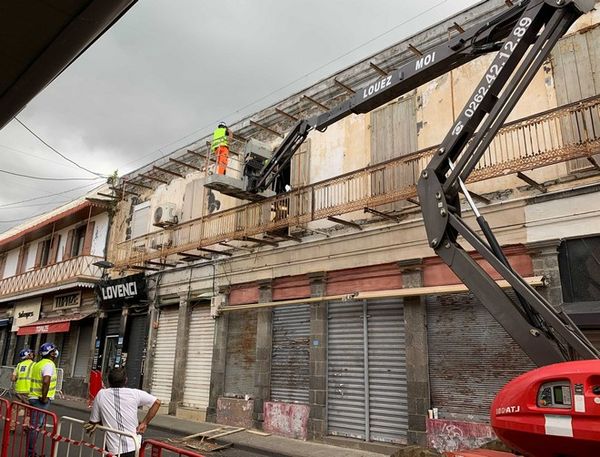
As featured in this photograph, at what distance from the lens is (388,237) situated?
11164 millimetres

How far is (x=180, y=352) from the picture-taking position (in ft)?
51.6

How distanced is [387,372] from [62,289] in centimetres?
1739

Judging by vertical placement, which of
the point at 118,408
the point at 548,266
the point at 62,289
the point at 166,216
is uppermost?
the point at 166,216

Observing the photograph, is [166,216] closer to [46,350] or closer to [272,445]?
[46,350]

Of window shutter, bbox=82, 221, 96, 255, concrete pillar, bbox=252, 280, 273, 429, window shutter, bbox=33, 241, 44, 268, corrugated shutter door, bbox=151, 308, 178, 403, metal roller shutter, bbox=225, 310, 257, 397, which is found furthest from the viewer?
window shutter, bbox=33, 241, 44, 268

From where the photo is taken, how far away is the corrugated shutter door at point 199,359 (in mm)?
14883

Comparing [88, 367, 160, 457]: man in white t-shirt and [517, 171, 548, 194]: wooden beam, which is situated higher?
[517, 171, 548, 194]: wooden beam

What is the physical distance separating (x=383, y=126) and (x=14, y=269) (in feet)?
85.5

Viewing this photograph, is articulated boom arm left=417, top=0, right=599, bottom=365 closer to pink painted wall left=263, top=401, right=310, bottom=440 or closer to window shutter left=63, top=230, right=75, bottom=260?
pink painted wall left=263, top=401, right=310, bottom=440

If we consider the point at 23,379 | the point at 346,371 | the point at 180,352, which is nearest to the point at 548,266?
the point at 346,371

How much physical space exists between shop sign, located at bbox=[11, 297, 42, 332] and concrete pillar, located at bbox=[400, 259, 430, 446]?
2089 centimetres

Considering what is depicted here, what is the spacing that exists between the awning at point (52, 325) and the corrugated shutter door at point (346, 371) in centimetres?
1315

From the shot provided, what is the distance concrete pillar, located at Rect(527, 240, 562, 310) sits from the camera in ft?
28.2

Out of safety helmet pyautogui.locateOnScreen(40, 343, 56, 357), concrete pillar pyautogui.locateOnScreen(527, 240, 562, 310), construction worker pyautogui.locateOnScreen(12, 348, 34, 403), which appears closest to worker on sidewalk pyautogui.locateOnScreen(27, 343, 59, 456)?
safety helmet pyautogui.locateOnScreen(40, 343, 56, 357)
